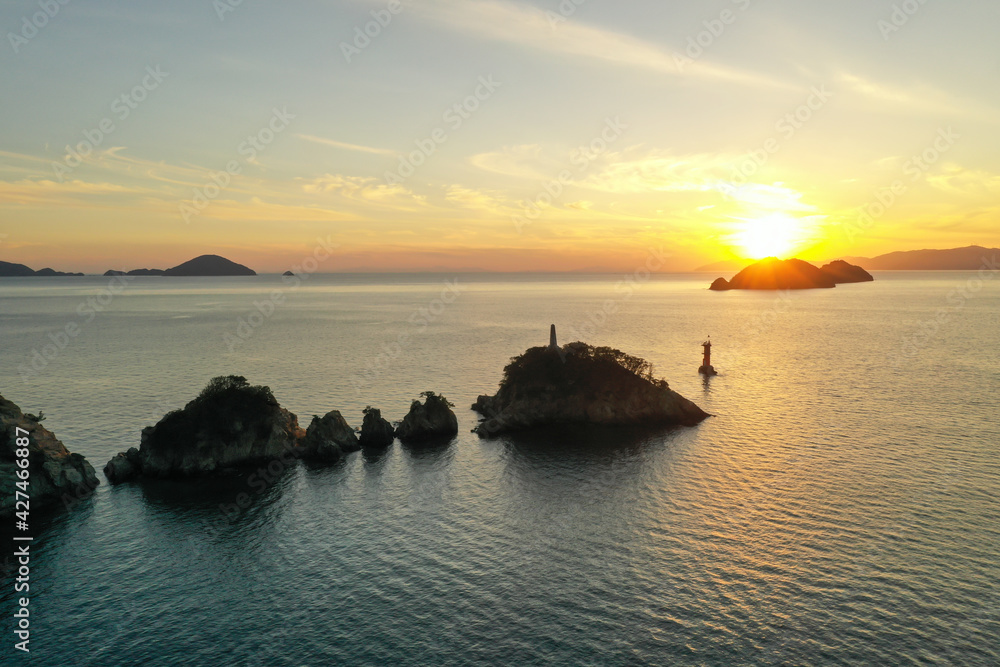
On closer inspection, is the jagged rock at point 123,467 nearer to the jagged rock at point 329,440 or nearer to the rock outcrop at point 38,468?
the rock outcrop at point 38,468

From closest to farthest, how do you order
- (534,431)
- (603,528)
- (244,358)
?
1. (603,528)
2. (534,431)
3. (244,358)

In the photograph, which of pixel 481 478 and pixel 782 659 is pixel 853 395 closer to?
pixel 481 478

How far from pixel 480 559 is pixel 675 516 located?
60.3ft

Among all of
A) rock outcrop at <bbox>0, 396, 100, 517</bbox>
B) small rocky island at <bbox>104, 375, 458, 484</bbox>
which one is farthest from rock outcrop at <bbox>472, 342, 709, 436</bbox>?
rock outcrop at <bbox>0, 396, 100, 517</bbox>

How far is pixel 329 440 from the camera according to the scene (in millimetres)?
66625

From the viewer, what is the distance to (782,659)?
101ft

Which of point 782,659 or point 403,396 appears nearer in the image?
point 782,659

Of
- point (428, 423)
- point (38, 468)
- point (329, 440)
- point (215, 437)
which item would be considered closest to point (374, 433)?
point (329, 440)

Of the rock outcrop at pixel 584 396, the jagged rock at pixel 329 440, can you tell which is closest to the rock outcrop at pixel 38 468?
the jagged rock at pixel 329 440

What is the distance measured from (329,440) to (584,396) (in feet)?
117

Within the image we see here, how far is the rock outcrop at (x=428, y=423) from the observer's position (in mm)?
72812

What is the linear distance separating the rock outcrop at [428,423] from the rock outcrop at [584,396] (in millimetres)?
5702

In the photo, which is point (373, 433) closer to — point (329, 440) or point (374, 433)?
point (374, 433)

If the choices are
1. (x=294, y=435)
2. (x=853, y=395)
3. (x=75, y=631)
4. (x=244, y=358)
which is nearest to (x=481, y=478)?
(x=294, y=435)
